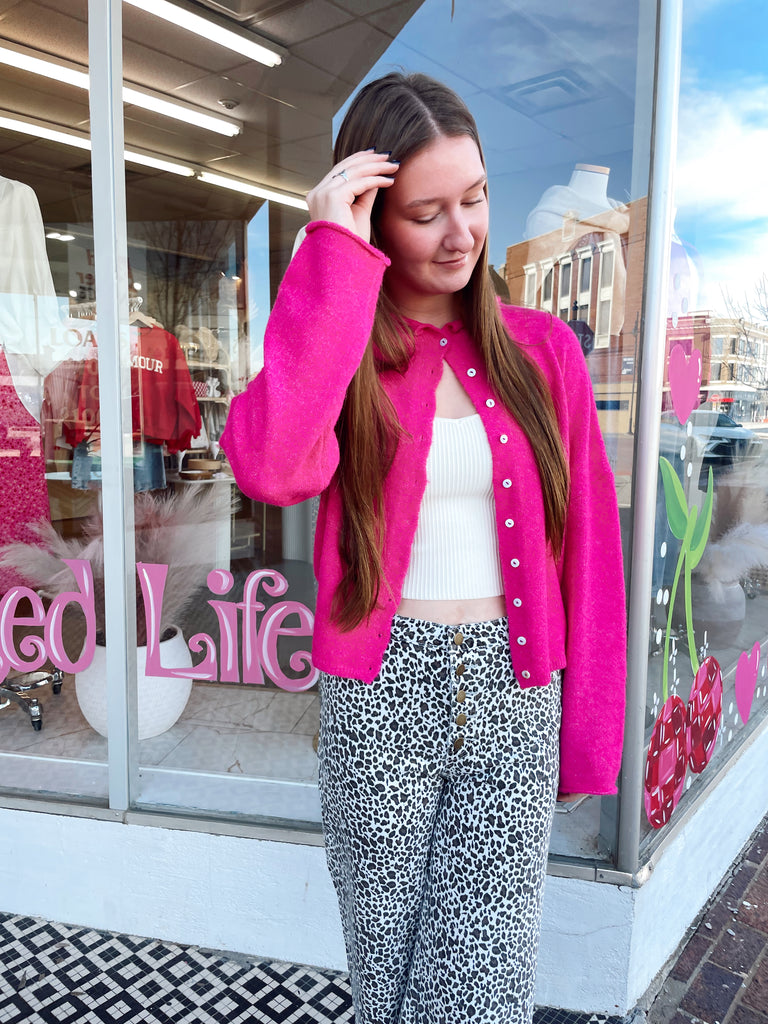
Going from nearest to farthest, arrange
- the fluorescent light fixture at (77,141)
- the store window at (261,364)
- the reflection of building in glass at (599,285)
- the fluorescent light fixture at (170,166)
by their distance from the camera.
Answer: the reflection of building in glass at (599,285) < the store window at (261,364) < the fluorescent light fixture at (77,141) < the fluorescent light fixture at (170,166)

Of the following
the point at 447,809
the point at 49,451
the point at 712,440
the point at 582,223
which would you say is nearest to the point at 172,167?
the point at 49,451

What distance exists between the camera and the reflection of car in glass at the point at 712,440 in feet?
5.72

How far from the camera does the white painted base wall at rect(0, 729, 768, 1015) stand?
5.84ft

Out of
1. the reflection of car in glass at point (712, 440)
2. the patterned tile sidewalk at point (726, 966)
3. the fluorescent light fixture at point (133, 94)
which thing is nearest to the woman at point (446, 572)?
the reflection of car in glass at point (712, 440)

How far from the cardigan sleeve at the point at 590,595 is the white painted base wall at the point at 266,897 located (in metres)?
0.88

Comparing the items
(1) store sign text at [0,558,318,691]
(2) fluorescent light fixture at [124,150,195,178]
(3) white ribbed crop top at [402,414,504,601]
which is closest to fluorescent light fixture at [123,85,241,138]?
(2) fluorescent light fixture at [124,150,195,178]

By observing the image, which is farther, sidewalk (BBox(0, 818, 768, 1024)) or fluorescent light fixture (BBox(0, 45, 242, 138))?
fluorescent light fixture (BBox(0, 45, 242, 138))

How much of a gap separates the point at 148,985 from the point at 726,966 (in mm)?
1530

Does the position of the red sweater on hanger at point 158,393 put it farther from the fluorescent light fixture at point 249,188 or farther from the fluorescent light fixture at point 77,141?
the fluorescent light fixture at point 249,188

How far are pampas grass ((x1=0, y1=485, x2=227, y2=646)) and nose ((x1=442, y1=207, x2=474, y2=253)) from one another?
1.49 meters

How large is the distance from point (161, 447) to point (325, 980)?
1763 millimetres

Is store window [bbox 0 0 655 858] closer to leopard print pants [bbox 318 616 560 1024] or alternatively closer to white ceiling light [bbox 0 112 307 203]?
white ceiling light [bbox 0 112 307 203]

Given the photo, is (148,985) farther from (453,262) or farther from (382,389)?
(453,262)

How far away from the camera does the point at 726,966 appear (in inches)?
76.3
